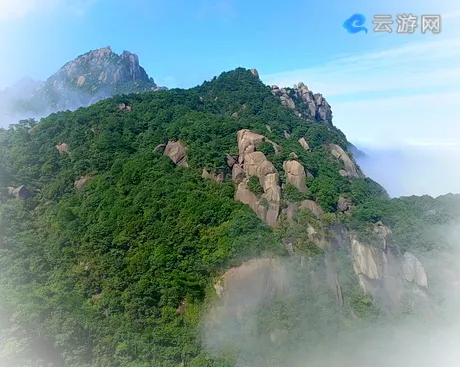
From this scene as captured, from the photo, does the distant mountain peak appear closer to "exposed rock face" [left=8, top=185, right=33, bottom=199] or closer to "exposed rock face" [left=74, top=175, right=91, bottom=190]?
"exposed rock face" [left=74, top=175, right=91, bottom=190]

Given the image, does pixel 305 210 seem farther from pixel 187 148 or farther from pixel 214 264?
pixel 187 148

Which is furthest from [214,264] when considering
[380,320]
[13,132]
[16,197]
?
[13,132]

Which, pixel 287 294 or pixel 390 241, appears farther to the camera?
pixel 390 241

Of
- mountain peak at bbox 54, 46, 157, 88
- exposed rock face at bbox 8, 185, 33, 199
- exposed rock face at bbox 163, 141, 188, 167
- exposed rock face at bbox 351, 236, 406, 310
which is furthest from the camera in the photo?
mountain peak at bbox 54, 46, 157, 88

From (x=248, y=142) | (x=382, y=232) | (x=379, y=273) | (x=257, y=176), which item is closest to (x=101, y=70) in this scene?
(x=248, y=142)

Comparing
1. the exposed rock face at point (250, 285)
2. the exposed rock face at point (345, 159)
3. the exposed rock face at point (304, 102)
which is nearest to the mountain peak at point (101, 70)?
the exposed rock face at point (304, 102)

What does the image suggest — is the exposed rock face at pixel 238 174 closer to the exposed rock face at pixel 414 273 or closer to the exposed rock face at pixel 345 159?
the exposed rock face at pixel 345 159

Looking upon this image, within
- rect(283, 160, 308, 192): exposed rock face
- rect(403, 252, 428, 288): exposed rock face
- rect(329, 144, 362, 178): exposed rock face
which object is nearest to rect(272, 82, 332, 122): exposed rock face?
rect(329, 144, 362, 178): exposed rock face
